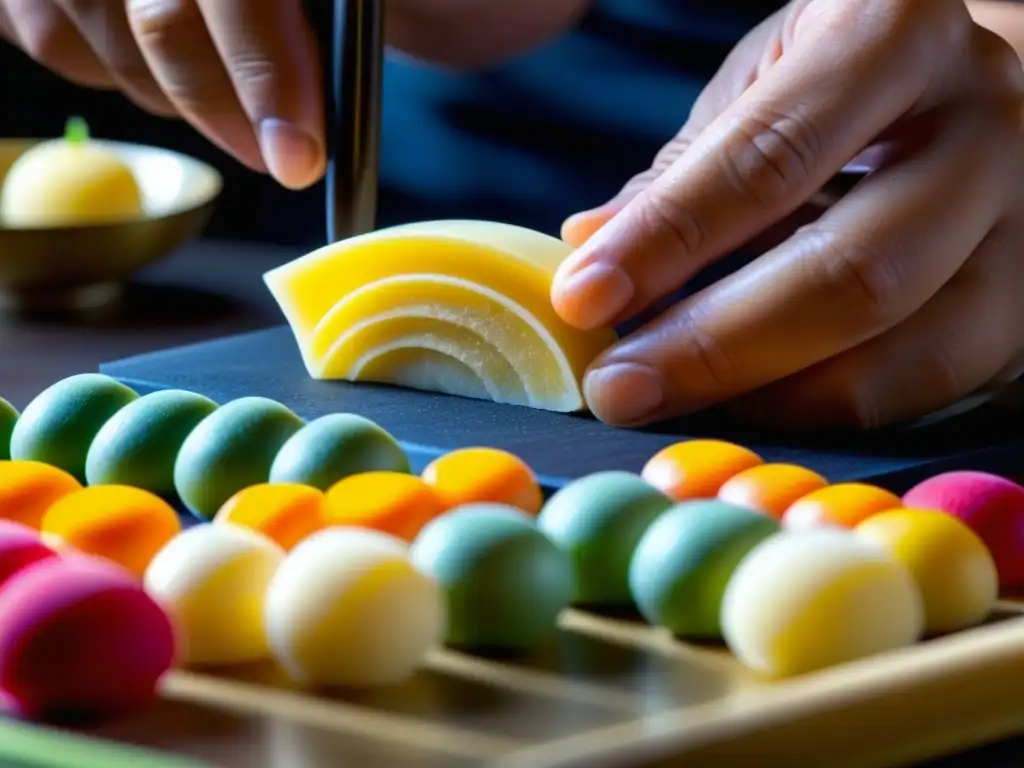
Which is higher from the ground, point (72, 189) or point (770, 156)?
point (770, 156)

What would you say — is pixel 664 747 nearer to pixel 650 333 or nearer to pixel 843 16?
pixel 650 333

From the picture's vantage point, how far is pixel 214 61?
1.30 metres

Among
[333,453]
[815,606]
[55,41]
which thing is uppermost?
[815,606]

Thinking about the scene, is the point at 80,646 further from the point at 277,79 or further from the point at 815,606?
the point at 277,79

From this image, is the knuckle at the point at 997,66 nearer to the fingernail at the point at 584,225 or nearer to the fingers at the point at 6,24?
the fingernail at the point at 584,225

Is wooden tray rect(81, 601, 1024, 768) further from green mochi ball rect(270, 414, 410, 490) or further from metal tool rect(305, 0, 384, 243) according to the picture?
metal tool rect(305, 0, 384, 243)

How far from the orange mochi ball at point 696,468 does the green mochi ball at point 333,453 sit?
0.43ft

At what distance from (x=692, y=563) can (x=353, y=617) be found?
144mm

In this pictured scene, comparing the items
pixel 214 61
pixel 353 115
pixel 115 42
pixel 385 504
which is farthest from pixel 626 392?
pixel 115 42

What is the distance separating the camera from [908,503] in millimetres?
776

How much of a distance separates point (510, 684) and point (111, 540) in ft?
0.66

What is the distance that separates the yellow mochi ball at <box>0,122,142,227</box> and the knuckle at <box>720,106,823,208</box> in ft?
2.07

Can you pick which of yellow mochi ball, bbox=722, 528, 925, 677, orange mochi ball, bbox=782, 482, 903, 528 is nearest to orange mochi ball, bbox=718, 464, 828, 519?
orange mochi ball, bbox=782, 482, 903, 528

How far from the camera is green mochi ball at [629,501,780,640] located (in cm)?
66
